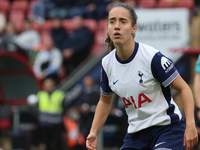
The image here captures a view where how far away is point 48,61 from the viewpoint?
32.8ft

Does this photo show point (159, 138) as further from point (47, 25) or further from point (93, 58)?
point (47, 25)

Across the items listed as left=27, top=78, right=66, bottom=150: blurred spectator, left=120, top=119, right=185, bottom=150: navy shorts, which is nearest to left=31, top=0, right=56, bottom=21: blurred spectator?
left=27, top=78, right=66, bottom=150: blurred spectator

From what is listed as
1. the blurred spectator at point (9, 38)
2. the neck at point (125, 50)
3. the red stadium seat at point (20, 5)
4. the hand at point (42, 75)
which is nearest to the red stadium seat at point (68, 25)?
the blurred spectator at point (9, 38)

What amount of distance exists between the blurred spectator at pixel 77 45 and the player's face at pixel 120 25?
6.63 metres

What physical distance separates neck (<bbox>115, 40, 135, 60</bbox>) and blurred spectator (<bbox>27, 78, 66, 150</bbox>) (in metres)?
5.81

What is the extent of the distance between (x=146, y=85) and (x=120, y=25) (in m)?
0.59

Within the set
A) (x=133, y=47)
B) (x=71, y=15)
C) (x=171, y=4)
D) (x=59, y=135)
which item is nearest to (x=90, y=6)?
(x=71, y=15)

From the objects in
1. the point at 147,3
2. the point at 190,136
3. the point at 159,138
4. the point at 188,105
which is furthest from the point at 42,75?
the point at 190,136

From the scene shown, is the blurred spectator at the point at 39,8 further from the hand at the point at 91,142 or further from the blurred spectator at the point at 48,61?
the hand at the point at 91,142

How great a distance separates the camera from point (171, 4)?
34.7 ft

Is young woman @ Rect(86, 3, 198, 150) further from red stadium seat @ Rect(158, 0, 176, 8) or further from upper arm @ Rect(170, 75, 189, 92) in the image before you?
red stadium seat @ Rect(158, 0, 176, 8)

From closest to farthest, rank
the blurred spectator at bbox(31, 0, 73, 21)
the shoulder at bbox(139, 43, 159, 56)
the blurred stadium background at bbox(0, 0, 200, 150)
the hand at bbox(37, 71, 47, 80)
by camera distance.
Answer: the shoulder at bbox(139, 43, 159, 56), the blurred stadium background at bbox(0, 0, 200, 150), the hand at bbox(37, 71, 47, 80), the blurred spectator at bbox(31, 0, 73, 21)

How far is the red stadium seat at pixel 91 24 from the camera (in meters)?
10.8

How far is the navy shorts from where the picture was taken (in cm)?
336
